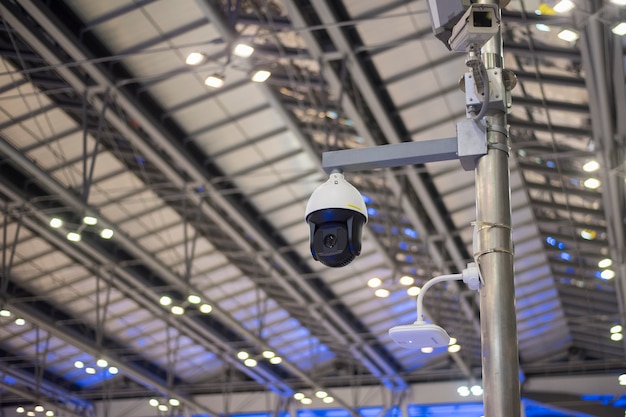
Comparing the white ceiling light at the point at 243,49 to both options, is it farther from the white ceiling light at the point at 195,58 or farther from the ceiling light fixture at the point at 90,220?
the ceiling light fixture at the point at 90,220

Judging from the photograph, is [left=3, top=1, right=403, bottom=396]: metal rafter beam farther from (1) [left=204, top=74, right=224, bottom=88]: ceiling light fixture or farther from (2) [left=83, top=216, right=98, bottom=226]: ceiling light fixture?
(1) [left=204, top=74, right=224, bottom=88]: ceiling light fixture

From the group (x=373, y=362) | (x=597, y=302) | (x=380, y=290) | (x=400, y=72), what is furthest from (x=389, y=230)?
(x=373, y=362)

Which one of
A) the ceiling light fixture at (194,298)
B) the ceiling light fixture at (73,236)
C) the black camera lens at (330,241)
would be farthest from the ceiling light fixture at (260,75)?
the black camera lens at (330,241)

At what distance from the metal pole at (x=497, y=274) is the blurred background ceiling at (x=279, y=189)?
46.9ft

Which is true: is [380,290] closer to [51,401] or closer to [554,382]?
[554,382]

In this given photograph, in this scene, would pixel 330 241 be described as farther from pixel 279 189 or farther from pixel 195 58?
pixel 279 189

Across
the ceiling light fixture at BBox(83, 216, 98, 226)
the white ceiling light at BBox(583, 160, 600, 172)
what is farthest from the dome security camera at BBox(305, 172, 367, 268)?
the ceiling light fixture at BBox(83, 216, 98, 226)

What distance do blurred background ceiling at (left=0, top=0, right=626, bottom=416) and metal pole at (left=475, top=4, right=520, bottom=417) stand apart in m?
14.3

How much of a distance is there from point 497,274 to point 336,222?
876 mm

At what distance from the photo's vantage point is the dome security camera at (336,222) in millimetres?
4707

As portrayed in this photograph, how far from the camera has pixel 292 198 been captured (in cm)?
2933

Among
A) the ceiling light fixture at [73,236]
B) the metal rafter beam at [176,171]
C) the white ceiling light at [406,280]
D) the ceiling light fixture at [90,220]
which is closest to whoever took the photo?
the metal rafter beam at [176,171]

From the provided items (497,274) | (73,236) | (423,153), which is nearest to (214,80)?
(73,236)

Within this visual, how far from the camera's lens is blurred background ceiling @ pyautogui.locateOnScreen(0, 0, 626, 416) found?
21172 millimetres
